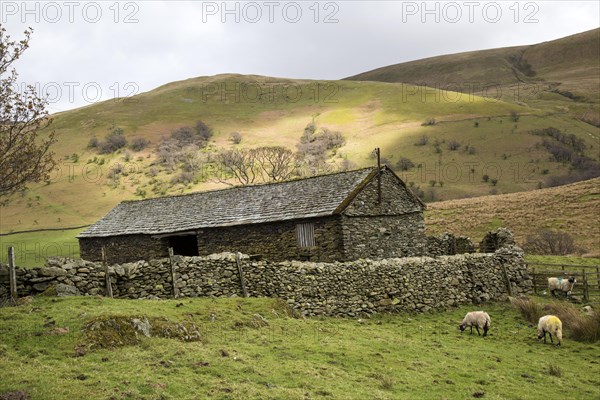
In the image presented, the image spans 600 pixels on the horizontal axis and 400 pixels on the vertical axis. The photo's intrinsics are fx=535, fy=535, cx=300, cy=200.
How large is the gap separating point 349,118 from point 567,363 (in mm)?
102525

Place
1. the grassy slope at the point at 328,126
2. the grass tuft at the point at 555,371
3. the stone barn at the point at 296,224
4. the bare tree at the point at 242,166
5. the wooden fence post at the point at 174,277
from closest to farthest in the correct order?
the grass tuft at the point at 555,371 < the wooden fence post at the point at 174,277 < the stone barn at the point at 296,224 < the bare tree at the point at 242,166 < the grassy slope at the point at 328,126

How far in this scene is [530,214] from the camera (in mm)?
47219

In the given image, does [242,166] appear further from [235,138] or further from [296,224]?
[296,224]

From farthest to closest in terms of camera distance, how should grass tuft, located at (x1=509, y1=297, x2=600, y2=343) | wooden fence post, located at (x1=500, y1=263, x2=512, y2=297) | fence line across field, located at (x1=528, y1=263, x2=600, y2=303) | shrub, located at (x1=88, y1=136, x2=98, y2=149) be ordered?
shrub, located at (x1=88, y1=136, x2=98, y2=149), wooden fence post, located at (x1=500, y1=263, x2=512, y2=297), fence line across field, located at (x1=528, y1=263, x2=600, y2=303), grass tuft, located at (x1=509, y1=297, x2=600, y2=343)

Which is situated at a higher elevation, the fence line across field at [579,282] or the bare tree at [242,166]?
the bare tree at [242,166]

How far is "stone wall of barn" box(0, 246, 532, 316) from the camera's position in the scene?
16.8 m

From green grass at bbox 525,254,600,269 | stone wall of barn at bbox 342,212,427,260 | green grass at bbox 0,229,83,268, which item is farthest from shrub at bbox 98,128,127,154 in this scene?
green grass at bbox 525,254,600,269

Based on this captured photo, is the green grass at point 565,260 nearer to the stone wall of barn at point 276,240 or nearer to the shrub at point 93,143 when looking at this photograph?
the stone wall of barn at point 276,240

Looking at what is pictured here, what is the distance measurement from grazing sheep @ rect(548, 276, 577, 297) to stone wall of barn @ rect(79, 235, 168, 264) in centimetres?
2005

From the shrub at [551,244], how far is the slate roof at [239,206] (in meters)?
18.1

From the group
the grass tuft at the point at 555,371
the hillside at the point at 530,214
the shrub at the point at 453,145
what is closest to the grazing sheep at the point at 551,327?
the grass tuft at the point at 555,371

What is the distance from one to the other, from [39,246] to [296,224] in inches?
1073

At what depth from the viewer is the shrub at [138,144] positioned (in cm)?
9736

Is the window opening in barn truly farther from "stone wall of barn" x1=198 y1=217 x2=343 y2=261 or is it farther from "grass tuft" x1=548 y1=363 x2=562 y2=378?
"grass tuft" x1=548 y1=363 x2=562 y2=378
